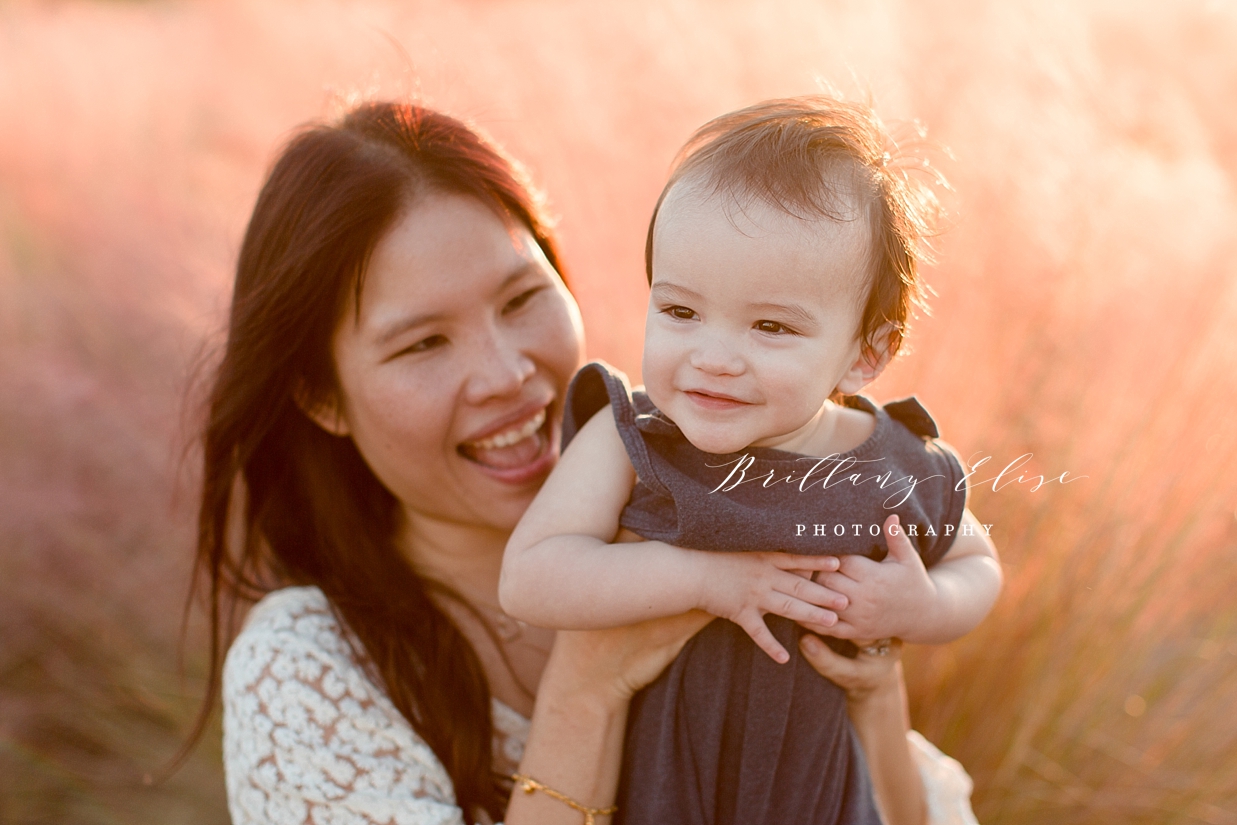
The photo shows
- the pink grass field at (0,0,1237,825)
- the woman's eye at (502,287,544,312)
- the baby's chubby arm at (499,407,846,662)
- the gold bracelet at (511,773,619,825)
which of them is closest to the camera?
the baby's chubby arm at (499,407,846,662)

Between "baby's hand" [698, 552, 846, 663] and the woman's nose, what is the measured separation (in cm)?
56

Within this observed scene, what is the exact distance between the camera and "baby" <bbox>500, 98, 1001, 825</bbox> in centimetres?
120

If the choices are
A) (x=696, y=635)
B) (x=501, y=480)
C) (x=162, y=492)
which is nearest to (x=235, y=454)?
(x=501, y=480)

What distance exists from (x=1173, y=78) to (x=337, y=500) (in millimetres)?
2622

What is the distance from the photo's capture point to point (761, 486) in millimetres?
1332

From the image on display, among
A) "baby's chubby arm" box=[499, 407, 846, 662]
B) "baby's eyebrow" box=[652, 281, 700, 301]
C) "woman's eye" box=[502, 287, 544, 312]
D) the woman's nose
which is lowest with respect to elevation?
"baby's chubby arm" box=[499, 407, 846, 662]

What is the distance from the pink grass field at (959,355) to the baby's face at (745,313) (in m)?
0.72

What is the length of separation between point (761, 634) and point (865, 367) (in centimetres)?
43


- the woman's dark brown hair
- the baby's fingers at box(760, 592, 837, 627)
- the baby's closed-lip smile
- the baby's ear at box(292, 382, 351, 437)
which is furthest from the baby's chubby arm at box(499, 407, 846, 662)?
the baby's ear at box(292, 382, 351, 437)

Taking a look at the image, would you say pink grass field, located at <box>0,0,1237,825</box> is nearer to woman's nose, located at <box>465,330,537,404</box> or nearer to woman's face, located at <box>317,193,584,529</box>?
Result: woman's face, located at <box>317,193,584,529</box>

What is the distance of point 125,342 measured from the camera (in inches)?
160

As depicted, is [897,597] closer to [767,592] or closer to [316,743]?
[767,592]

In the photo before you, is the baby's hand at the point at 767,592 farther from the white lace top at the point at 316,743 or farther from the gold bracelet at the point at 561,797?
the white lace top at the point at 316,743

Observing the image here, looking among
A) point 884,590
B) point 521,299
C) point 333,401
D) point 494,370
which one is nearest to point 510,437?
point 494,370
